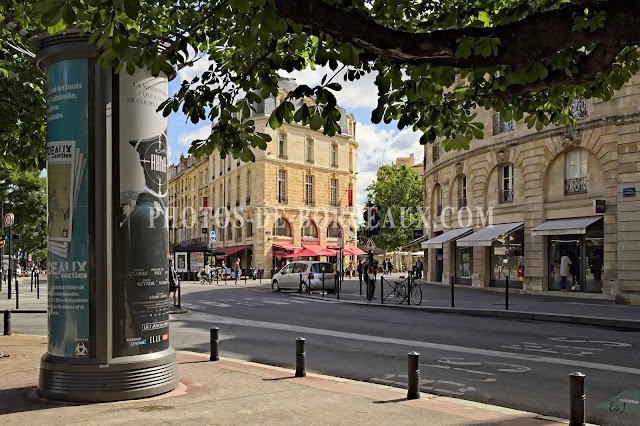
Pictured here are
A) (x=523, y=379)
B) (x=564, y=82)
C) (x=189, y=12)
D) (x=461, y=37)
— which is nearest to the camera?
(x=461, y=37)

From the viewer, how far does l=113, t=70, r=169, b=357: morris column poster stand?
6.42 metres

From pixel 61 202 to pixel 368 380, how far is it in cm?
441

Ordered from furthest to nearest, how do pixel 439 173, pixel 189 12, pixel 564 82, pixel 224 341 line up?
pixel 439 173, pixel 224 341, pixel 189 12, pixel 564 82

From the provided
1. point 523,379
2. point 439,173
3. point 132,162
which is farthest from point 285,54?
point 439,173

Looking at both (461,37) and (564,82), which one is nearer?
(461,37)

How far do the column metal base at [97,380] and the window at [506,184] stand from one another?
22630 millimetres

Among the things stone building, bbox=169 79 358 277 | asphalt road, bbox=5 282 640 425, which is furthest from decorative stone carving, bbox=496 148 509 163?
stone building, bbox=169 79 358 277

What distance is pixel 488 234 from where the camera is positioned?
26.1m

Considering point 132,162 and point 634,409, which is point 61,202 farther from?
point 634,409

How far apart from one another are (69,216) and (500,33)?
4603 mm

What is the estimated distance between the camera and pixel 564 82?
5.66 m

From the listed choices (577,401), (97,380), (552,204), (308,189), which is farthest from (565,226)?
(308,189)

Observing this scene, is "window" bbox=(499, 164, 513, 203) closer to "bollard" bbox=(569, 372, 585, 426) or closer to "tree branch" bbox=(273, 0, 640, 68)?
"bollard" bbox=(569, 372, 585, 426)

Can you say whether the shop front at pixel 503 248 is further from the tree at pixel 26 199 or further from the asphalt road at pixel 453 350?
the tree at pixel 26 199
